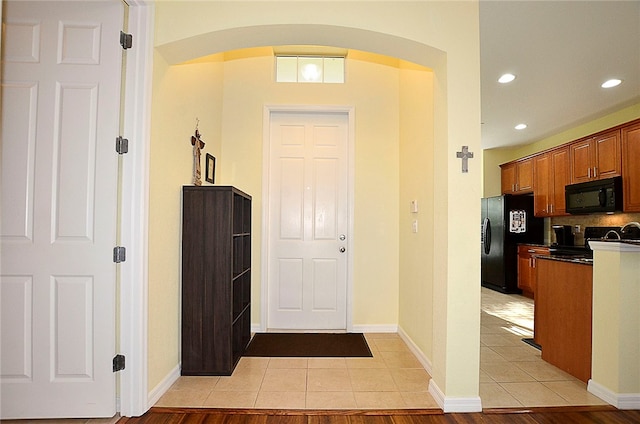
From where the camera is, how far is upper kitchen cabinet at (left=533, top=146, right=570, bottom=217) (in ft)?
18.1

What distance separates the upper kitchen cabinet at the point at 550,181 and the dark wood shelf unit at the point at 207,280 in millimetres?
5024

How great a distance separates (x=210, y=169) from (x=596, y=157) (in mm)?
4792

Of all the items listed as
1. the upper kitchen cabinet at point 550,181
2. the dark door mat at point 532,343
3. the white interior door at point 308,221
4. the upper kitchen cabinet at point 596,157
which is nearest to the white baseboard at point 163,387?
the white interior door at point 308,221

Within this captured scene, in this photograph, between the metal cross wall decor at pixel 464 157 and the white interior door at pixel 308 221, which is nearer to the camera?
the metal cross wall decor at pixel 464 157

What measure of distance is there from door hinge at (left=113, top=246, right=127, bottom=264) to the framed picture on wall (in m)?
1.38

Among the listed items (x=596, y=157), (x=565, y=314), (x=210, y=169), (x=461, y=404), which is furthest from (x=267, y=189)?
(x=596, y=157)

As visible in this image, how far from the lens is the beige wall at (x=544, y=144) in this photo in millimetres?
5023

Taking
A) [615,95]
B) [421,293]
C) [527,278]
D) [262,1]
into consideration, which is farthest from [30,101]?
[527,278]

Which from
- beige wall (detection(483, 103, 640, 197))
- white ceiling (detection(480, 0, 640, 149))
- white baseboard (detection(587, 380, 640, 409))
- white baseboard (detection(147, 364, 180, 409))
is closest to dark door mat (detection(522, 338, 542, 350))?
white baseboard (detection(587, 380, 640, 409))

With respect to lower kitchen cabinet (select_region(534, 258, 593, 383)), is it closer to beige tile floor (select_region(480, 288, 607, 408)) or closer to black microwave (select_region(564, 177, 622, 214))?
beige tile floor (select_region(480, 288, 607, 408))

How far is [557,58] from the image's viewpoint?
3.47 metres

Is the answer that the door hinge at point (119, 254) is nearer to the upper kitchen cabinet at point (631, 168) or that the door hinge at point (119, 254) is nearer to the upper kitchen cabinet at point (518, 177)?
the upper kitchen cabinet at point (631, 168)

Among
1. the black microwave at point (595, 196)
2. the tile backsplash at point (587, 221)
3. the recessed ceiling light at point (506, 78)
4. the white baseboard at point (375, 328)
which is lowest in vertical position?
the white baseboard at point (375, 328)

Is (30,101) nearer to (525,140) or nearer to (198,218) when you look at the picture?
(198,218)
